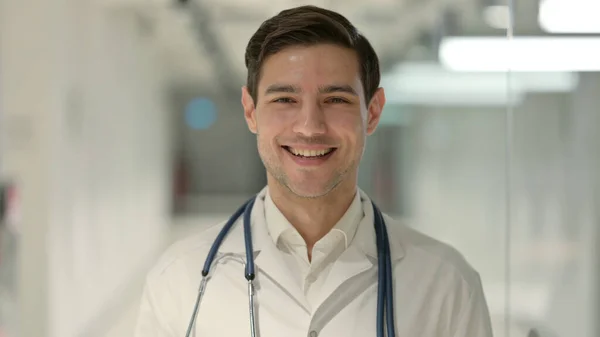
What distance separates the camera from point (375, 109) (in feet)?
4.50

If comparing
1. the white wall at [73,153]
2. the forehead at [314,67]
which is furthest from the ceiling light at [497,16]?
the white wall at [73,153]

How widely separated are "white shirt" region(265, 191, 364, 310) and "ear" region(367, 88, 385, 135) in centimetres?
15

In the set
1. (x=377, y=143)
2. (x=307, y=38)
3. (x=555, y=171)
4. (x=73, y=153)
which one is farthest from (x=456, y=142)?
(x=307, y=38)

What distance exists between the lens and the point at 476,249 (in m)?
2.55

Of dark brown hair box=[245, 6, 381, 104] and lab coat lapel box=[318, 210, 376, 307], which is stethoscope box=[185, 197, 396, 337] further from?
dark brown hair box=[245, 6, 381, 104]

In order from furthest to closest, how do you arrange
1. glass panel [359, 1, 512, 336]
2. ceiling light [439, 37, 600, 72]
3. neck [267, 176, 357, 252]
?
glass panel [359, 1, 512, 336] < ceiling light [439, 37, 600, 72] < neck [267, 176, 357, 252]

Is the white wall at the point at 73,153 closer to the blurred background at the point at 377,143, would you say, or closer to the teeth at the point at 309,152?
the blurred background at the point at 377,143

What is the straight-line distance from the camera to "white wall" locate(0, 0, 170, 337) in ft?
10.7

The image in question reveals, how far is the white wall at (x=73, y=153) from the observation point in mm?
3275

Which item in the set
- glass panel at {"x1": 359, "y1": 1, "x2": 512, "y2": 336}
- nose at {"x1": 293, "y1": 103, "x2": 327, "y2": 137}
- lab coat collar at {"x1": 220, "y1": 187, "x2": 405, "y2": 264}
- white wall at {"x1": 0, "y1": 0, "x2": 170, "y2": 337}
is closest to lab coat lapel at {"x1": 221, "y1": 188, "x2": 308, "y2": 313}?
lab coat collar at {"x1": 220, "y1": 187, "x2": 405, "y2": 264}

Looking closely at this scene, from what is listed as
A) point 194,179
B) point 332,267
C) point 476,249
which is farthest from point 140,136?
point 332,267

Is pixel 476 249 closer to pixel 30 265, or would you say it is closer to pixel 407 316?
pixel 407 316

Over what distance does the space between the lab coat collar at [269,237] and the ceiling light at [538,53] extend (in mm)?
556

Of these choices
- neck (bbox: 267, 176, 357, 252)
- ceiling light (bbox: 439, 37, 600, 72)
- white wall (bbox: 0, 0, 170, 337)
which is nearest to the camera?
neck (bbox: 267, 176, 357, 252)
